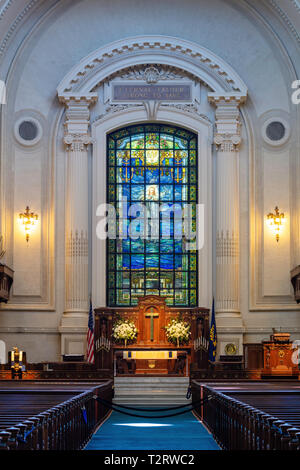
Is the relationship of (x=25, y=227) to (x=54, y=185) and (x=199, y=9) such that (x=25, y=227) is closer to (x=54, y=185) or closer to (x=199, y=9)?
(x=54, y=185)

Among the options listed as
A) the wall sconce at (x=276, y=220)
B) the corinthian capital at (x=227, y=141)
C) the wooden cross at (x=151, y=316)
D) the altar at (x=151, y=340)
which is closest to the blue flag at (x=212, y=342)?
the altar at (x=151, y=340)

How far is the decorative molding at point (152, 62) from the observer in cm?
2434

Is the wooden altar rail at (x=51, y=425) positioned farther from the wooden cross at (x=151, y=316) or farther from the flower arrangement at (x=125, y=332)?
the wooden cross at (x=151, y=316)

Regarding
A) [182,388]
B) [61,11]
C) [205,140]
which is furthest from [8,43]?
[182,388]

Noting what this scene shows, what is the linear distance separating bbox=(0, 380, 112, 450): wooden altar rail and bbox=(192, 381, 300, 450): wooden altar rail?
1.84 m

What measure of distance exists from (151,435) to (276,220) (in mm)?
12524

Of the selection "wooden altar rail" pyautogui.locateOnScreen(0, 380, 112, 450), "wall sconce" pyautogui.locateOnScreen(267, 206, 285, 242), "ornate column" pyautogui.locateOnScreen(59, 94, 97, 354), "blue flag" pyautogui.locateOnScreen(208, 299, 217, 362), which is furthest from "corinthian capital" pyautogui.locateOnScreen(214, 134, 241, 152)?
"wooden altar rail" pyautogui.locateOnScreen(0, 380, 112, 450)

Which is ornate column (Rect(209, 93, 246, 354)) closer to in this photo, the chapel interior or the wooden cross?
the chapel interior

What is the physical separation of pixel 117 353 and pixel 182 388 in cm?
248

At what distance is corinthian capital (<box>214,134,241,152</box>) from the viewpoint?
24.4 meters

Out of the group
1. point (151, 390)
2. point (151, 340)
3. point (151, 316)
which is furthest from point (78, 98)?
point (151, 390)

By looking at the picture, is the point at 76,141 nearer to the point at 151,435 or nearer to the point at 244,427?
the point at 151,435

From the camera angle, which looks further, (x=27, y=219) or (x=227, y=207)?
(x=227, y=207)

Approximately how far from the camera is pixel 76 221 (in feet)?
79.2
